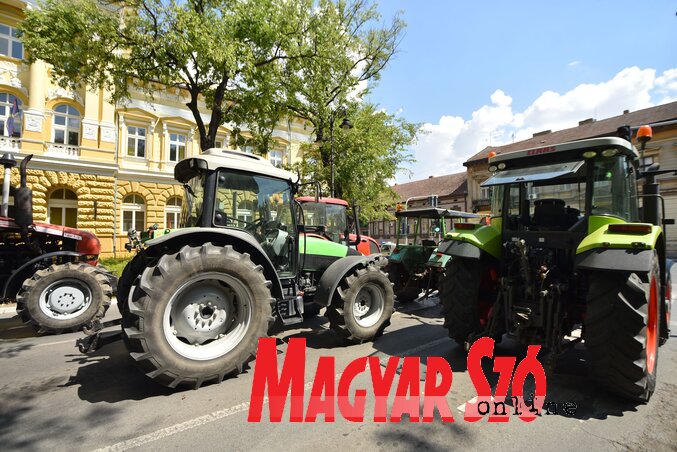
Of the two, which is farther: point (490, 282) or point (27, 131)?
point (27, 131)

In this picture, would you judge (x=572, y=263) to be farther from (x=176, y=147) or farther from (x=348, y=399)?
(x=176, y=147)

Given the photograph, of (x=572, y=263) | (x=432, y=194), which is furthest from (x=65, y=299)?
(x=432, y=194)

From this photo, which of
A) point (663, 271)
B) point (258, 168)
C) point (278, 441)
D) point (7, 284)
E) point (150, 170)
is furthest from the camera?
point (150, 170)

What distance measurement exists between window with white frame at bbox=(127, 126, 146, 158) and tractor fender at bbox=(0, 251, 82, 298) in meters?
15.7

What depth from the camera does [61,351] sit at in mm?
4688

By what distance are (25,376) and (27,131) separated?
17.7m

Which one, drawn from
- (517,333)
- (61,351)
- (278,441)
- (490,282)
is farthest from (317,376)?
(61,351)

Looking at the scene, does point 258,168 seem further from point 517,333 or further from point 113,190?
point 113,190

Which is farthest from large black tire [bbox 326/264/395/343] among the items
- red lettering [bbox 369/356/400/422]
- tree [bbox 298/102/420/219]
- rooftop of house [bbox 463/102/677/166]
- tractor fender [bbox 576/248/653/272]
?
rooftop of house [bbox 463/102/677/166]

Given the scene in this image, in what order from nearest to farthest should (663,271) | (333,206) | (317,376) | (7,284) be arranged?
(317,376) → (663,271) → (7,284) → (333,206)

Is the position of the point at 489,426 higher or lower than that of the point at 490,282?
lower

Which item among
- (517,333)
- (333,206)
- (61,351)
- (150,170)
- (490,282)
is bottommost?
(61,351)

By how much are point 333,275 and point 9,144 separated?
18.7 m

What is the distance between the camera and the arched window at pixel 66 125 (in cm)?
1739
